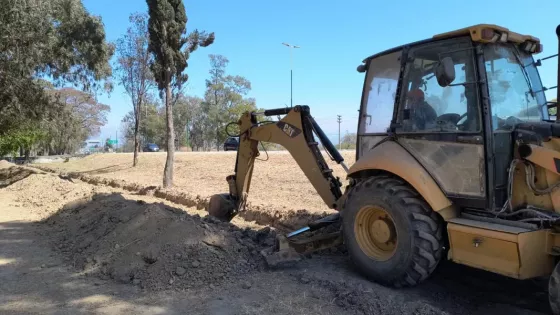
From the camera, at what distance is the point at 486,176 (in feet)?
14.0

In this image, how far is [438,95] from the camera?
4.77 m

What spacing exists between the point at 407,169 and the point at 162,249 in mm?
3217

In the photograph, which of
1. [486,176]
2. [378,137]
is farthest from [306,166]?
[486,176]

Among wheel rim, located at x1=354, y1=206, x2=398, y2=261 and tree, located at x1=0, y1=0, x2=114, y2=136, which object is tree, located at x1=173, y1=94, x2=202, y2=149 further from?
wheel rim, located at x1=354, y1=206, x2=398, y2=261

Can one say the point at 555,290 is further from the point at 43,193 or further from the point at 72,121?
the point at 72,121

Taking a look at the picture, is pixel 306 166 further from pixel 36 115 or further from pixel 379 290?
pixel 36 115

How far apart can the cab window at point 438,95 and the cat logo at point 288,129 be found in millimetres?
2045

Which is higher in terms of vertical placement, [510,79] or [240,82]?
[240,82]

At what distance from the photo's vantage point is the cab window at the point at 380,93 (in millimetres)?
5344

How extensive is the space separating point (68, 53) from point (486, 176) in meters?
17.6

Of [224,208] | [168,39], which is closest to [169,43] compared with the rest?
[168,39]

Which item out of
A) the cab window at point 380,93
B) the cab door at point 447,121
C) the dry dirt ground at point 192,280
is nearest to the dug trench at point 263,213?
the dry dirt ground at point 192,280

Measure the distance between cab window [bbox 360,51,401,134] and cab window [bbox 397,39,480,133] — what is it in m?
0.25

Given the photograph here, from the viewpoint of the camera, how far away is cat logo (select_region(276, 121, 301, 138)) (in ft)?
22.3
